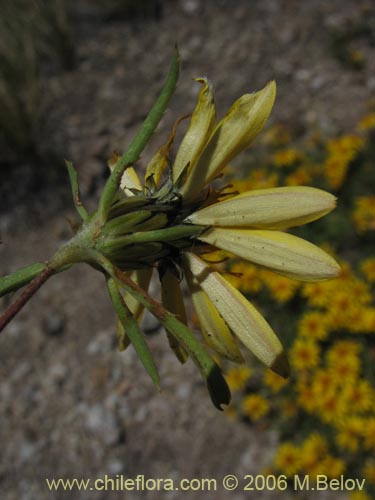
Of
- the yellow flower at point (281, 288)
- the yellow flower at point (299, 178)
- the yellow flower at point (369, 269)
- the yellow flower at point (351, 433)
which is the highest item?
the yellow flower at point (299, 178)

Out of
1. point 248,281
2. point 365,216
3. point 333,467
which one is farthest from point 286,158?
point 333,467

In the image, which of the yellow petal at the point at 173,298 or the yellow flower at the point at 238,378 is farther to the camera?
the yellow flower at the point at 238,378

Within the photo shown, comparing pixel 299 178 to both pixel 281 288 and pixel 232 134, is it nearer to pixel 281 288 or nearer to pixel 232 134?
pixel 281 288

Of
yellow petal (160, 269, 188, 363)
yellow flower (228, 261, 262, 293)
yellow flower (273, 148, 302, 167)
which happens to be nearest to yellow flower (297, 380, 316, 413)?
yellow flower (228, 261, 262, 293)

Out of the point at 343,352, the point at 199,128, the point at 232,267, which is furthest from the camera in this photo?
the point at 232,267

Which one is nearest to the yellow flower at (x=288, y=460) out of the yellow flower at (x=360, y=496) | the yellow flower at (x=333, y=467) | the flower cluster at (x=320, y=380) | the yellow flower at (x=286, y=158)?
the flower cluster at (x=320, y=380)

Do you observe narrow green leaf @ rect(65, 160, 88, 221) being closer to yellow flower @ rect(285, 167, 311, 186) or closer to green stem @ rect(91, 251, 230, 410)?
green stem @ rect(91, 251, 230, 410)

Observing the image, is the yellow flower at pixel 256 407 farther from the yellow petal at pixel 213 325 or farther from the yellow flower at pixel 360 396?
the yellow petal at pixel 213 325
